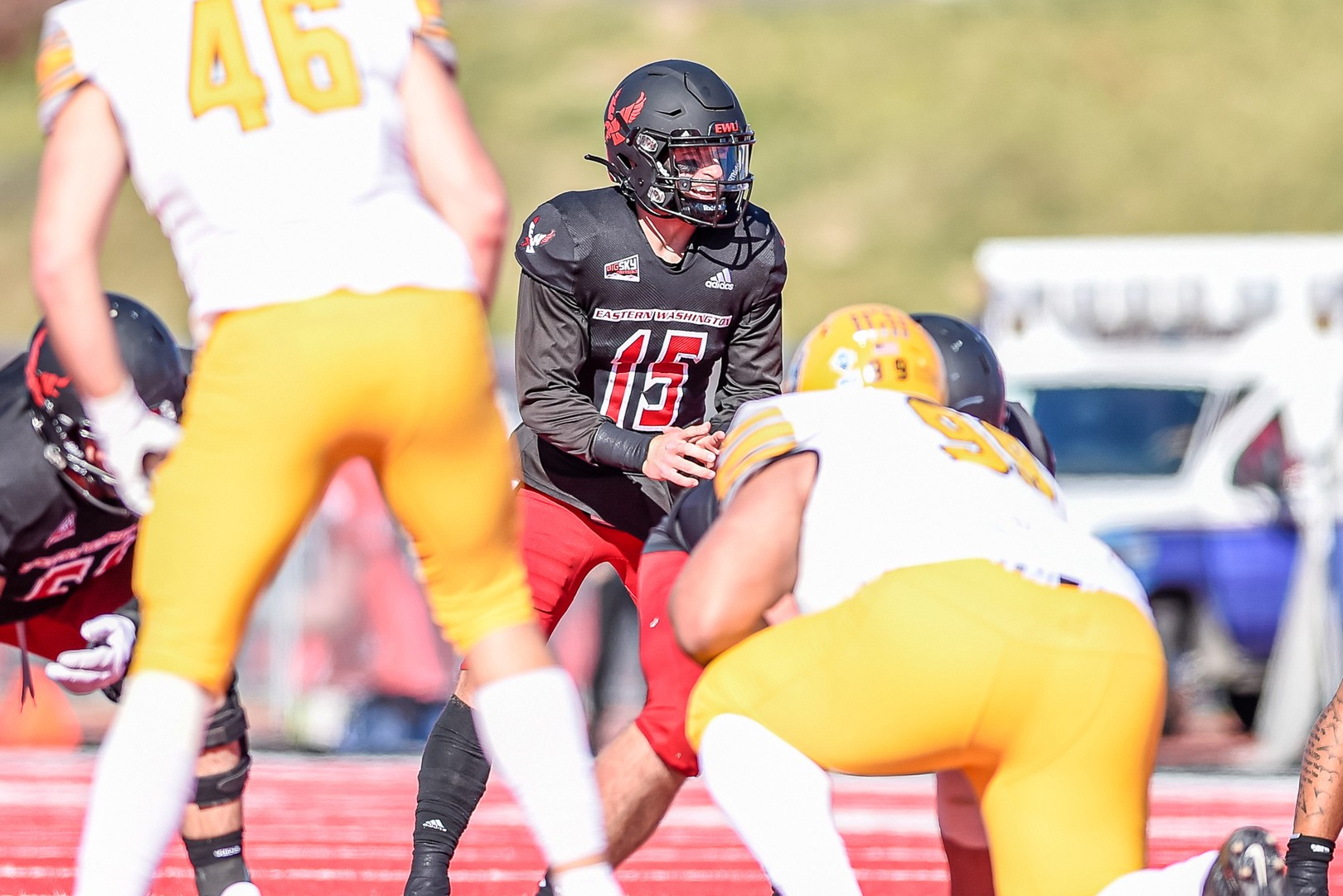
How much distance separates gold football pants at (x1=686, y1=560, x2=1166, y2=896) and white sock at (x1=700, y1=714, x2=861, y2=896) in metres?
0.03

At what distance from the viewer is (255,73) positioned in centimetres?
287

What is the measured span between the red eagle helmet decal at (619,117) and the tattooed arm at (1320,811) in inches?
78.9

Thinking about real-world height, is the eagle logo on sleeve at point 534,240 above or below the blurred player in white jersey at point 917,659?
above

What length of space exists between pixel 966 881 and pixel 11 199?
30.6 metres

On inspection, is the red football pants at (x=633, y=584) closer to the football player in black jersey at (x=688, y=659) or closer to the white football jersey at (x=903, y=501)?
the football player in black jersey at (x=688, y=659)

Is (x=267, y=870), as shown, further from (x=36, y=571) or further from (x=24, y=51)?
(x=24, y=51)

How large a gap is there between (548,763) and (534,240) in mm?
1645

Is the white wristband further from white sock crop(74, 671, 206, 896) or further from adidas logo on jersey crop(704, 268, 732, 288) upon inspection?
adidas logo on jersey crop(704, 268, 732, 288)

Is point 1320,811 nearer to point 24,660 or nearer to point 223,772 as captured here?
point 223,772

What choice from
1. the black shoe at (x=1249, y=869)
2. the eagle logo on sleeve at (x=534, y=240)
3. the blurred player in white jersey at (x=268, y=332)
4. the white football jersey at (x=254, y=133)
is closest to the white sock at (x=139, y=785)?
the blurred player in white jersey at (x=268, y=332)

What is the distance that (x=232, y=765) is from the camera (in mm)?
3799

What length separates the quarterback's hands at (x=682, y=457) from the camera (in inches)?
155

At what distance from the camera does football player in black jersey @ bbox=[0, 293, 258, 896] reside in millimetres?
3775


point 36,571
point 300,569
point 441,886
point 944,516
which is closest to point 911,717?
point 944,516
